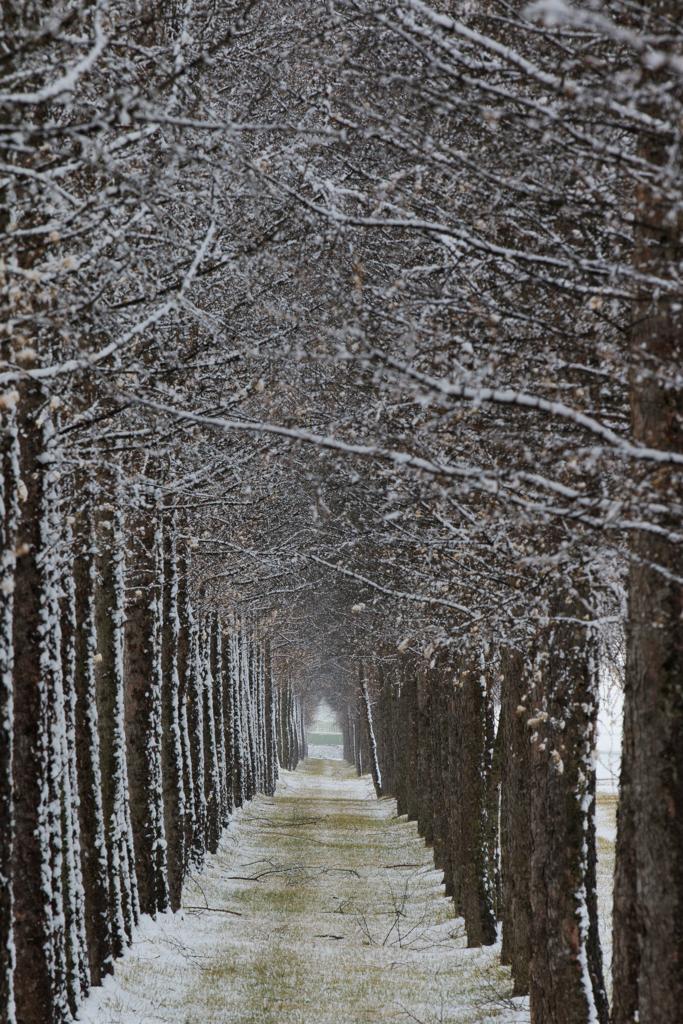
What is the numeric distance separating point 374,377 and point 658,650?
2343mm

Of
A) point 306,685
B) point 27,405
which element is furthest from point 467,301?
point 306,685

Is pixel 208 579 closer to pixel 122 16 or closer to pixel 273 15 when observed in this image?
pixel 273 15

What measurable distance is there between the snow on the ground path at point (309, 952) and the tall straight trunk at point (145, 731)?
814 millimetres

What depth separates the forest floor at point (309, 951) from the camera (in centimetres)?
1239

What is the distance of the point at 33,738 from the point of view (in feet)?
29.7

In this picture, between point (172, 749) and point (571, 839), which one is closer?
point (571, 839)

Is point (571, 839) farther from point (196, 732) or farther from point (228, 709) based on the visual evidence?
point (228, 709)

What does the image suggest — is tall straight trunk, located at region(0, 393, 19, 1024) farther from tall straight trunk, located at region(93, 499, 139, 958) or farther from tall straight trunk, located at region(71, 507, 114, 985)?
tall straight trunk, located at region(93, 499, 139, 958)

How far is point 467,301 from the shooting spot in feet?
22.9

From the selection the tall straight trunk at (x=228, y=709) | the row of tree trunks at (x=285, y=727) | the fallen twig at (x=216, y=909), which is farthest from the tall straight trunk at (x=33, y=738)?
the row of tree trunks at (x=285, y=727)

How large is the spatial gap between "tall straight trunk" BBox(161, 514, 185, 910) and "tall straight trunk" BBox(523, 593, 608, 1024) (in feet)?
33.8

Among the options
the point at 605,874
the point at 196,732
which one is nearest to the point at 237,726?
the point at 196,732

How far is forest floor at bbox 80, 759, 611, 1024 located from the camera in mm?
12391

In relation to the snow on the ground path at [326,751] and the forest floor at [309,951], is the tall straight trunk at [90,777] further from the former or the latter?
the snow on the ground path at [326,751]
